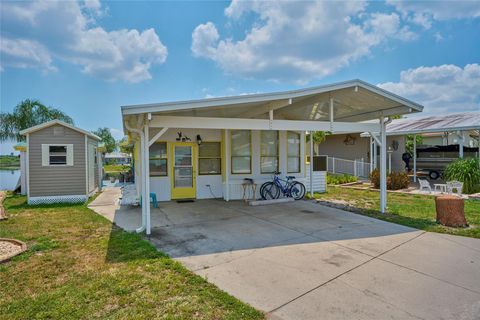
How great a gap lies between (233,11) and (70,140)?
7.95 metres

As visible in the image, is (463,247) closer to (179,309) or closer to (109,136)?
(179,309)

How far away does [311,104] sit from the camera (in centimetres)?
746

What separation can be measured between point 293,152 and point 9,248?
855 cm

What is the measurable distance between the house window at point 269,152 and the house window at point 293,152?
0.58 metres

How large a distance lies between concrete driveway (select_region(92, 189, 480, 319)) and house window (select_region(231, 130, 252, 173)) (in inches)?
113

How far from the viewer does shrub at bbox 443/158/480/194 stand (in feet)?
34.3

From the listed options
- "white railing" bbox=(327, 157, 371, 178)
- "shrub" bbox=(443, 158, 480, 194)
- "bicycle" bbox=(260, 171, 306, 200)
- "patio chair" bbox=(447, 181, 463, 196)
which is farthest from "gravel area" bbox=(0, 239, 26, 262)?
"white railing" bbox=(327, 157, 371, 178)

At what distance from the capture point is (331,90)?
257 inches

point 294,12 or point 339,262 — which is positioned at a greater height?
point 294,12

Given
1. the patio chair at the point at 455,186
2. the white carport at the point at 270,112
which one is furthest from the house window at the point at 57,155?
the patio chair at the point at 455,186

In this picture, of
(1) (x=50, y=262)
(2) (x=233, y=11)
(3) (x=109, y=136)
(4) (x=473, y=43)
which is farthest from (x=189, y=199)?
(3) (x=109, y=136)

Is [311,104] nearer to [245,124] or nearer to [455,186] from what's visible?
[245,124]

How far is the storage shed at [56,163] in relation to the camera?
30.1 feet

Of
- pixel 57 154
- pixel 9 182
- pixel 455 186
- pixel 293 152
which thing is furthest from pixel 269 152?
pixel 9 182
